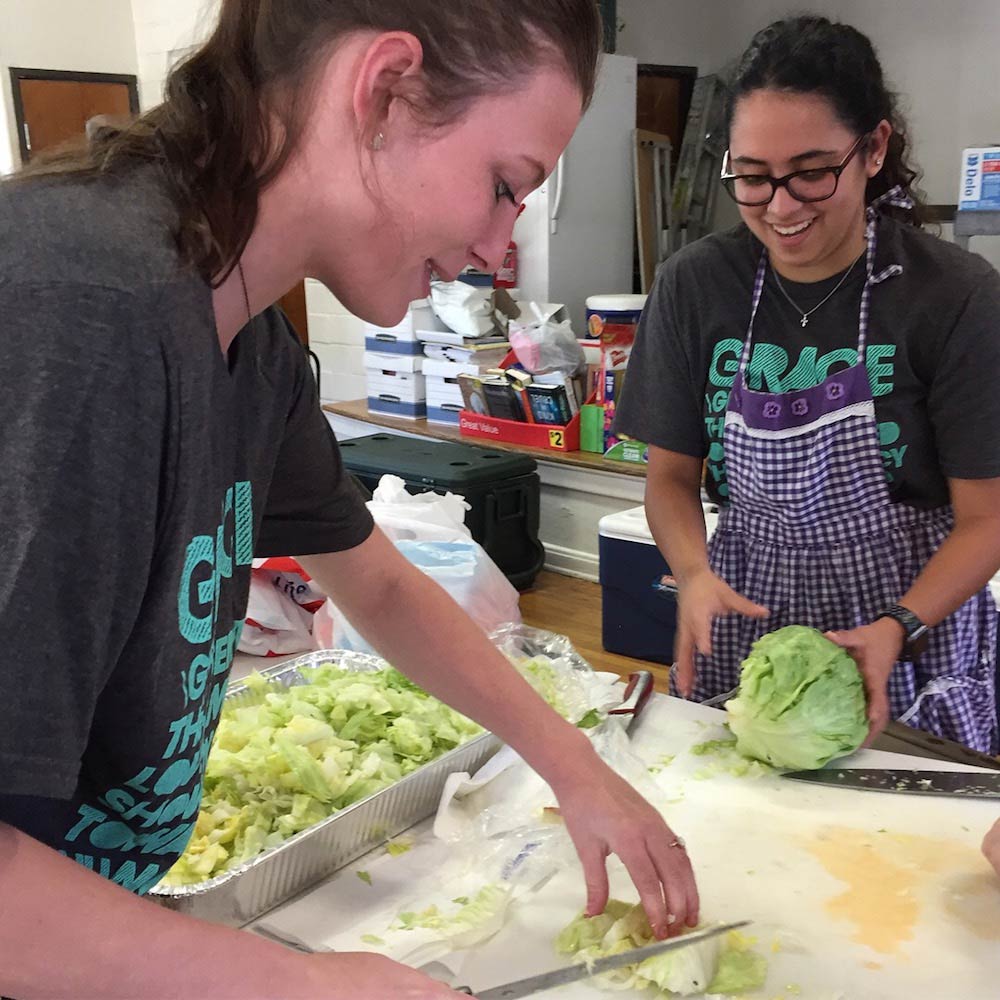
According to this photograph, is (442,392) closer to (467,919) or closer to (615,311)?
(615,311)

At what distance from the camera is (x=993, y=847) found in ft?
3.86

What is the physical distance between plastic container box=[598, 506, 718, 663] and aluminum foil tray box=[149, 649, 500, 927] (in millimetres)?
1944

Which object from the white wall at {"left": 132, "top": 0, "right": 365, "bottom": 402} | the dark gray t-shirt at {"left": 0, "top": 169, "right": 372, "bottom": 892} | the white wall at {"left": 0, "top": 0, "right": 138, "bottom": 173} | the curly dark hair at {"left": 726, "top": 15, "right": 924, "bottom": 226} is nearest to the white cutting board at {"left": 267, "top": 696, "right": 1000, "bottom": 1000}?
the dark gray t-shirt at {"left": 0, "top": 169, "right": 372, "bottom": 892}

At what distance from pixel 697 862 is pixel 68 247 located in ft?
3.27

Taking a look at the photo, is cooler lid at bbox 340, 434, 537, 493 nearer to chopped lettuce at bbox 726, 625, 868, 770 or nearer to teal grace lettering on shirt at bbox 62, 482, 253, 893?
chopped lettuce at bbox 726, 625, 868, 770

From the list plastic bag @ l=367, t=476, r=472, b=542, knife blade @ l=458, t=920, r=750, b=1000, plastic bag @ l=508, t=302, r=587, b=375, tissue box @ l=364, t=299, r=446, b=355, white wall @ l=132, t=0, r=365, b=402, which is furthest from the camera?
white wall @ l=132, t=0, r=365, b=402

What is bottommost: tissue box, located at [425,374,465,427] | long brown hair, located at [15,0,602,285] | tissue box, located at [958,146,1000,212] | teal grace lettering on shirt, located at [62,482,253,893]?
tissue box, located at [425,374,465,427]

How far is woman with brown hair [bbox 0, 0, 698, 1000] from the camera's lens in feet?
1.95

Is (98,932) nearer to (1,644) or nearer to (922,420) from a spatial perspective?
(1,644)

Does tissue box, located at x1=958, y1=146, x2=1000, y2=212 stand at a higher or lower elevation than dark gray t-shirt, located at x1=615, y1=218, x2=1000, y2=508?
higher

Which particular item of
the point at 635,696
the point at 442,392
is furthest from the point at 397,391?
the point at 635,696

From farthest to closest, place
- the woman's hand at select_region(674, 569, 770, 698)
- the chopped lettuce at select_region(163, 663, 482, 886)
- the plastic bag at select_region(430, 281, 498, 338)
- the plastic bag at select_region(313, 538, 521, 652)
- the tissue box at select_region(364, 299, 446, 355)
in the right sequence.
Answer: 1. the tissue box at select_region(364, 299, 446, 355)
2. the plastic bag at select_region(430, 281, 498, 338)
3. the plastic bag at select_region(313, 538, 521, 652)
4. the woman's hand at select_region(674, 569, 770, 698)
5. the chopped lettuce at select_region(163, 663, 482, 886)

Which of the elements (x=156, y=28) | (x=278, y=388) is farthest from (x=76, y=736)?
(x=156, y=28)

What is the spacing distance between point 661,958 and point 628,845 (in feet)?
0.39
